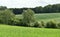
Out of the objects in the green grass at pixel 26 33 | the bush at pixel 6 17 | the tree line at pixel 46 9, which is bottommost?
the bush at pixel 6 17

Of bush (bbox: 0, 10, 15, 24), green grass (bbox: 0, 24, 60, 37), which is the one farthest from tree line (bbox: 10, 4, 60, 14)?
green grass (bbox: 0, 24, 60, 37)

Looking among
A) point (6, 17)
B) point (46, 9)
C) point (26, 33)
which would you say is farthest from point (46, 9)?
point (26, 33)

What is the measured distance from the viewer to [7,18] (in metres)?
75.8

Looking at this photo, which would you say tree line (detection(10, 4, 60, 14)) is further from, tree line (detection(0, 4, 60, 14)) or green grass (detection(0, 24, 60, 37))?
green grass (detection(0, 24, 60, 37))

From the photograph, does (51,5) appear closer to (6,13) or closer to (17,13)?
(17,13)

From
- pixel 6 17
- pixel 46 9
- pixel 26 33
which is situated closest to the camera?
pixel 26 33

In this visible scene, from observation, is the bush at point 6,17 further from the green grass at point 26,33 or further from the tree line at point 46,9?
the green grass at point 26,33

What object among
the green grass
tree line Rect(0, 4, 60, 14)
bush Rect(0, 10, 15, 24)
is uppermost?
the green grass

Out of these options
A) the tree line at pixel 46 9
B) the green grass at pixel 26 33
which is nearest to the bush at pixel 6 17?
the tree line at pixel 46 9

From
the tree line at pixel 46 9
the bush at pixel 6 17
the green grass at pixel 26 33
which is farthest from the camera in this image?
the tree line at pixel 46 9

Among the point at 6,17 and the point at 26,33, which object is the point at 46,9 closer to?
the point at 6,17

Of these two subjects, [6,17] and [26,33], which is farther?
[6,17]

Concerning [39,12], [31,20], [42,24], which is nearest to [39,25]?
[42,24]

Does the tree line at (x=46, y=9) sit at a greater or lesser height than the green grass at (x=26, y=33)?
lesser
